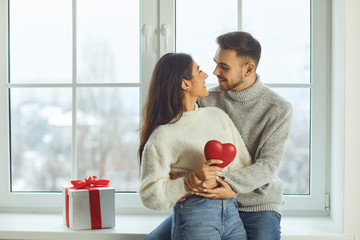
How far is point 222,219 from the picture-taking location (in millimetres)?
1766

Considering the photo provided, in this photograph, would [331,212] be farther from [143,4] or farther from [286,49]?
[143,4]

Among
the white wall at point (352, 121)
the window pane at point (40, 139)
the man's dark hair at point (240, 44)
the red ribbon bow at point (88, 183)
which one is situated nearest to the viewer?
the man's dark hair at point (240, 44)

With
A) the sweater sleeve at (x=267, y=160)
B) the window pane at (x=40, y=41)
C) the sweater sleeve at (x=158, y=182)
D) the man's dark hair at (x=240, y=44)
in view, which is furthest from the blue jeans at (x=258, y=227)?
the window pane at (x=40, y=41)

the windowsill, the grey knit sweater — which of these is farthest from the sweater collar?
the windowsill

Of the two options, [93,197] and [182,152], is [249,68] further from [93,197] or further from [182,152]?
[93,197]

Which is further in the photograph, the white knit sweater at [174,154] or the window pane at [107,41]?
the window pane at [107,41]

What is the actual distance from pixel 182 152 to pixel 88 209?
0.60 metres

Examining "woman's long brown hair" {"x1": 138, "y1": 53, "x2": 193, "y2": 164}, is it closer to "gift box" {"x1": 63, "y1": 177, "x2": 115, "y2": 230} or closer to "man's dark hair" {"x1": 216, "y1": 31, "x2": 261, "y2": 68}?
"man's dark hair" {"x1": 216, "y1": 31, "x2": 261, "y2": 68}

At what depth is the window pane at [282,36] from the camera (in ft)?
7.76

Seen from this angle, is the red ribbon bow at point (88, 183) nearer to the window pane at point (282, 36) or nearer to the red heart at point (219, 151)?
the red heart at point (219, 151)

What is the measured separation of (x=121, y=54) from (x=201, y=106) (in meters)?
0.59

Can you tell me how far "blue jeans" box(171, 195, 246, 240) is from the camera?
1712 millimetres

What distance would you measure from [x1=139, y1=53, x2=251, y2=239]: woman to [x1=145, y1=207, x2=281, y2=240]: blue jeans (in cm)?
7

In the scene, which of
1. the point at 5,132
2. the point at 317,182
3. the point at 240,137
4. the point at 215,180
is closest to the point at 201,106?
the point at 240,137
